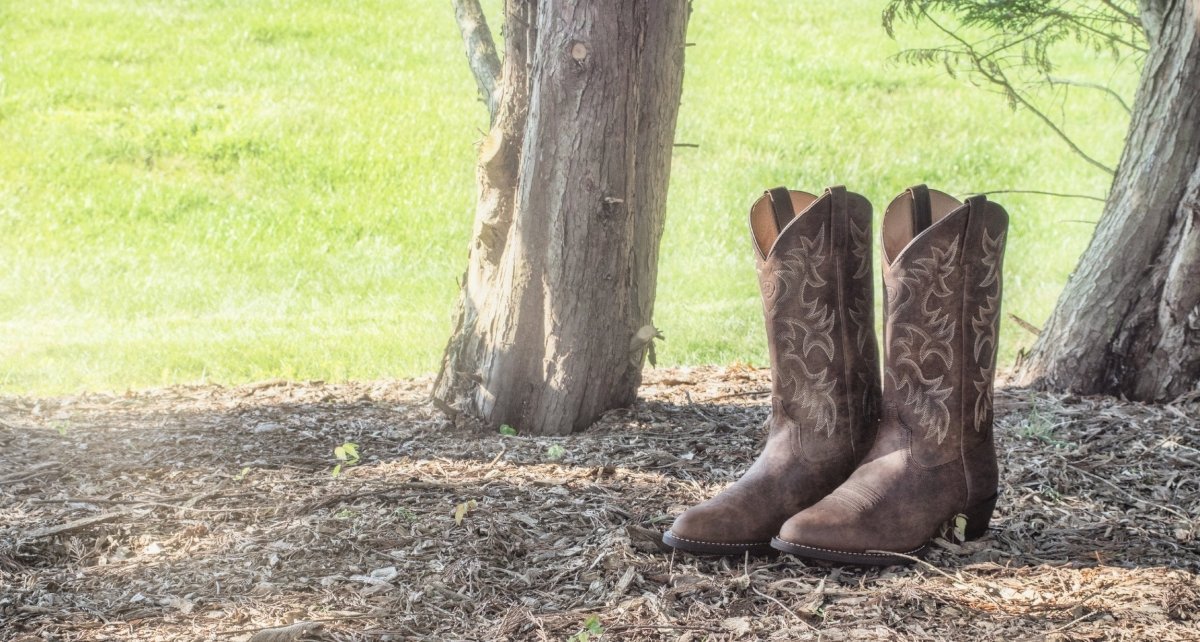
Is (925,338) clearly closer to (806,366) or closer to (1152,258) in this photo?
(806,366)

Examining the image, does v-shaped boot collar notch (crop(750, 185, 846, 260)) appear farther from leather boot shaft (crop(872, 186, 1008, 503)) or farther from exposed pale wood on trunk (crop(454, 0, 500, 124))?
exposed pale wood on trunk (crop(454, 0, 500, 124))

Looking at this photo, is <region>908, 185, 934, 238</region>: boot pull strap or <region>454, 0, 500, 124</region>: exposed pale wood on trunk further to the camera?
<region>454, 0, 500, 124</region>: exposed pale wood on trunk

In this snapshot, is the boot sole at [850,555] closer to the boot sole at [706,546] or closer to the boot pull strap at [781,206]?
the boot sole at [706,546]

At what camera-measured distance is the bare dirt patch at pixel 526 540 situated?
230cm

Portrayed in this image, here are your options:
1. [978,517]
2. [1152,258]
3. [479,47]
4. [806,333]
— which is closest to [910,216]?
[806,333]

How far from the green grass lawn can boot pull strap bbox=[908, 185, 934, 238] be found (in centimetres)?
364

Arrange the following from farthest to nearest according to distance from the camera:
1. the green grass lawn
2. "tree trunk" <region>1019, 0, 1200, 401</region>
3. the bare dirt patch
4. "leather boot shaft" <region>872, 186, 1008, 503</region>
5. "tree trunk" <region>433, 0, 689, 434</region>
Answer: the green grass lawn
"tree trunk" <region>1019, 0, 1200, 401</region>
"tree trunk" <region>433, 0, 689, 434</region>
"leather boot shaft" <region>872, 186, 1008, 503</region>
the bare dirt patch

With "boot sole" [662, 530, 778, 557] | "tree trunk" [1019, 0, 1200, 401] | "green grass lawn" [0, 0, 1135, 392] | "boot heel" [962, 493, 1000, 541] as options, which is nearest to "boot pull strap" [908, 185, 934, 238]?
"boot heel" [962, 493, 1000, 541]

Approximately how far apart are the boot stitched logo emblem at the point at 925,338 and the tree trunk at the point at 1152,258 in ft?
5.62

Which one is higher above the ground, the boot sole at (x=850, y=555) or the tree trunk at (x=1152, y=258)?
the tree trunk at (x=1152, y=258)

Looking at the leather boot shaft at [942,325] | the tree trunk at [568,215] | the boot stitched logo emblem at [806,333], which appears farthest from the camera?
the tree trunk at [568,215]

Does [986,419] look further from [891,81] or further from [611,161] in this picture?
[891,81]

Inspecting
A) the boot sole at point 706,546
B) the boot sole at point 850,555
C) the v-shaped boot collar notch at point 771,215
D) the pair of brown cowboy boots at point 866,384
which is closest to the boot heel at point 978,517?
the pair of brown cowboy boots at point 866,384

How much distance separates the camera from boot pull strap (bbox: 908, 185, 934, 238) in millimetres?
2596
